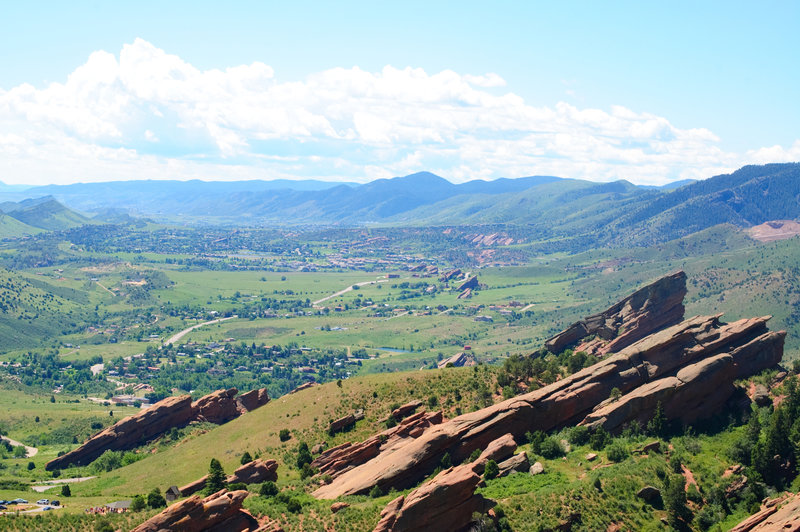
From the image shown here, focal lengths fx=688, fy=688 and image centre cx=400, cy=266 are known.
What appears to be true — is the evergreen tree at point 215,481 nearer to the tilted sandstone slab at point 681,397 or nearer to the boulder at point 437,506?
the boulder at point 437,506

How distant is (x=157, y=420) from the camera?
13325 cm

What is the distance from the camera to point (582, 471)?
84.1 meters

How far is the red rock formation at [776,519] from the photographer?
60219mm

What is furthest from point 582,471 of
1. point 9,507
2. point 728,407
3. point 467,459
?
point 9,507

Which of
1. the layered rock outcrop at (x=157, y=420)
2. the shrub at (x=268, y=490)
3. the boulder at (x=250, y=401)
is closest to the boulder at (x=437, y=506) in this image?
the shrub at (x=268, y=490)

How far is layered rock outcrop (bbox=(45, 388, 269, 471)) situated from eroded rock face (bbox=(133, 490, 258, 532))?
2710 inches

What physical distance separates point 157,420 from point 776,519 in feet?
354

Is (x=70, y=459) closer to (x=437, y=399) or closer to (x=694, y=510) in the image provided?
(x=437, y=399)

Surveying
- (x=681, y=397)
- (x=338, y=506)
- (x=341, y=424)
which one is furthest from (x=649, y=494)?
(x=341, y=424)

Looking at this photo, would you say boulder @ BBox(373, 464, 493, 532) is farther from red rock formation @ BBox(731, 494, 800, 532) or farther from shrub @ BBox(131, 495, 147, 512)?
shrub @ BBox(131, 495, 147, 512)

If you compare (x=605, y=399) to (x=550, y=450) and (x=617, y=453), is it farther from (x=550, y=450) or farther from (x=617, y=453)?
(x=550, y=450)

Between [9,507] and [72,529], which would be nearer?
[72,529]

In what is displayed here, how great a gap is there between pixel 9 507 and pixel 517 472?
191 feet

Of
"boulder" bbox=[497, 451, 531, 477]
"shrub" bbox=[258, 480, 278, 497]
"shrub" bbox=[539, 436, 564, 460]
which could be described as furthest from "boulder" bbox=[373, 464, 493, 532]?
"shrub" bbox=[539, 436, 564, 460]
